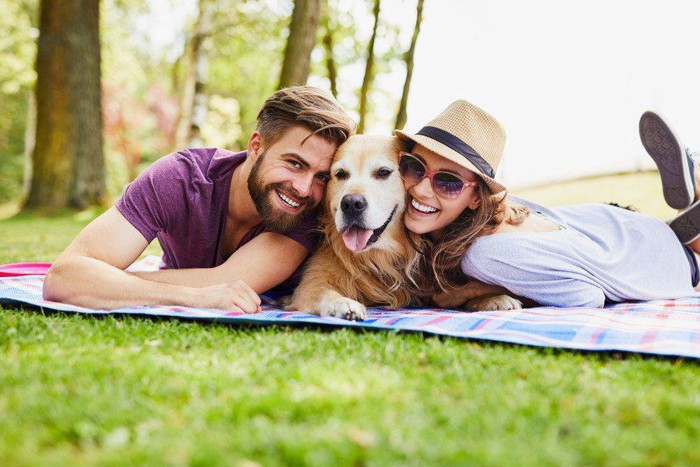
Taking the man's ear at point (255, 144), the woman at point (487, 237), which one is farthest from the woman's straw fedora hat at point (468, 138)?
the man's ear at point (255, 144)

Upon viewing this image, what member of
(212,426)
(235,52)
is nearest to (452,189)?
(212,426)

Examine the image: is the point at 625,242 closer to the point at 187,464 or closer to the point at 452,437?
the point at 452,437

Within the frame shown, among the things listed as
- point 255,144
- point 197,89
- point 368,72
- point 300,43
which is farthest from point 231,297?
point 368,72

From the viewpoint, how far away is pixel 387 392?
6.21ft

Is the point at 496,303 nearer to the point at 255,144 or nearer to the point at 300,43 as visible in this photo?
the point at 255,144

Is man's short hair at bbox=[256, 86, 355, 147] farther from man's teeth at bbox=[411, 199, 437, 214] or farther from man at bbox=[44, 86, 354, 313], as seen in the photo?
man's teeth at bbox=[411, 199, 437, 214]

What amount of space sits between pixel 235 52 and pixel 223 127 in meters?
9.29

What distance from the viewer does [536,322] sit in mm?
2809

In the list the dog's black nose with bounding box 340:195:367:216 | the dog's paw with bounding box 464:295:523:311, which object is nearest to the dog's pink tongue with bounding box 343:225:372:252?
the dog's black nose with bounding box 340:195:367:216

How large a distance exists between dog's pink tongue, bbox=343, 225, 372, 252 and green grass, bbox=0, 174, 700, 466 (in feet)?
2.50

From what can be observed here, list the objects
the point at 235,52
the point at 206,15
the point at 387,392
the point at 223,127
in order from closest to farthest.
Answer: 1. the point at 387,392
2. the point at 206,15
3. the point at 235,52
4. the point at 223,127

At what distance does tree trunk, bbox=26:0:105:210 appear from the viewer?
35.1 ft

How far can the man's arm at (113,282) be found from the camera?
119 inches

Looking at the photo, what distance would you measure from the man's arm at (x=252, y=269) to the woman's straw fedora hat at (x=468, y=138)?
105 centimetres
